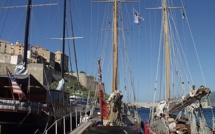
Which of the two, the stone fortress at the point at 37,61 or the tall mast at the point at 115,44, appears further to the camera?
the stone fortress at the point at 37,61

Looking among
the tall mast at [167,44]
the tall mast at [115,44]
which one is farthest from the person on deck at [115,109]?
the tall mast at [167,44]

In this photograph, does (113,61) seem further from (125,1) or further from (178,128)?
(178,128)

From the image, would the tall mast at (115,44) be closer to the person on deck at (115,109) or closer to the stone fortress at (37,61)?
the person on deck at (115,109)

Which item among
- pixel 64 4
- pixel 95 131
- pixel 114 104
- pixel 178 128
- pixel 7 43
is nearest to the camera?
pixel 178 128

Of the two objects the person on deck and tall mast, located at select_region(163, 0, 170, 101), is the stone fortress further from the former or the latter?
the person on deck

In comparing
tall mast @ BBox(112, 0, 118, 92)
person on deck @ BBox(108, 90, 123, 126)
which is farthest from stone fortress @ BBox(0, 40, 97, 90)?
person on deck @ BBox(108, 90, 123, 126)

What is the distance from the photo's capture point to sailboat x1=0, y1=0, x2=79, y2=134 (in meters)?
19.0

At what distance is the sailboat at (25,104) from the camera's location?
19000mm

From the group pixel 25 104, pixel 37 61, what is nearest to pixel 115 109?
pixel 25 104

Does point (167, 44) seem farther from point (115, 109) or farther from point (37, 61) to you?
point (37, 61)

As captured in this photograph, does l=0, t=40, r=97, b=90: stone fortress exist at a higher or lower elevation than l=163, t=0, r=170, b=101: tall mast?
higher

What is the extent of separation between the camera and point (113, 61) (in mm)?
26078

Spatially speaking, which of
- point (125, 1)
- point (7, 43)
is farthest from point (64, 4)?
point (7, 43)

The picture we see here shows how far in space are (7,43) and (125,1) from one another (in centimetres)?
10611
